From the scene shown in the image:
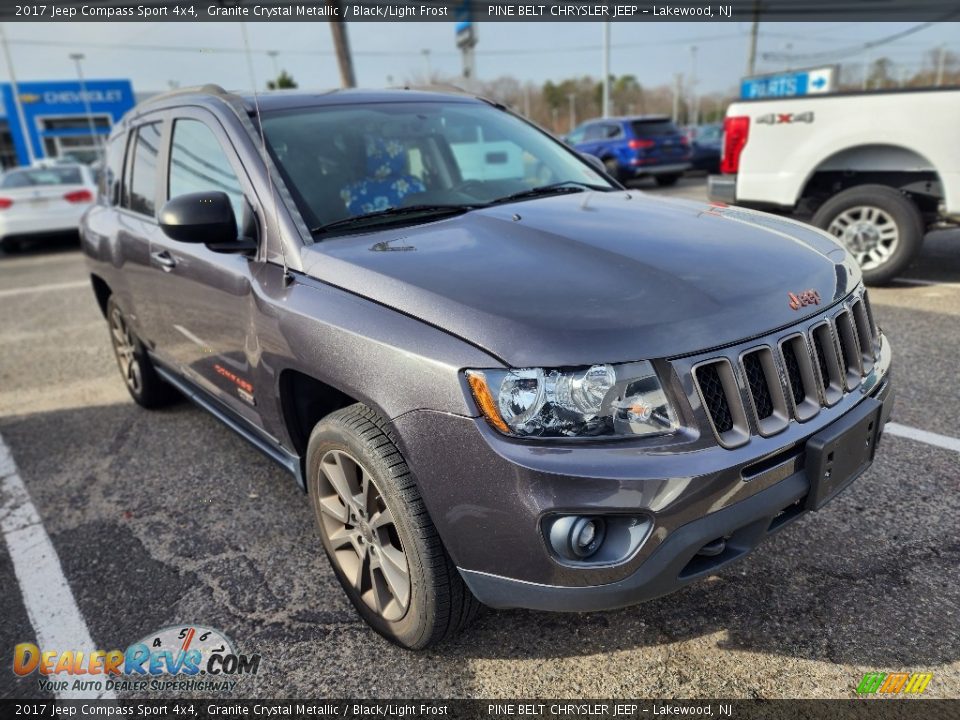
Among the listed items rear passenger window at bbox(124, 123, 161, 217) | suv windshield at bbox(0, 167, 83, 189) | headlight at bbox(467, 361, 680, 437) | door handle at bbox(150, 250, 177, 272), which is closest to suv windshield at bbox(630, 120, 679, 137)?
suv windshield at bbox(0, 167, 83, 189)

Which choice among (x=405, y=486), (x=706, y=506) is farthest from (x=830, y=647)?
(x=405, y=486)

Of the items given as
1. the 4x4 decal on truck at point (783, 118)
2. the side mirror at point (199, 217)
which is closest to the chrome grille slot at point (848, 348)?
the side mirror at point (199, 217)

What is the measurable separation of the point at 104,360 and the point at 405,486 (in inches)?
197

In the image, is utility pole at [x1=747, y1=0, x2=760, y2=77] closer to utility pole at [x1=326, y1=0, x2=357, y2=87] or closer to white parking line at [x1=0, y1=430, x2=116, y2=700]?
utility pole at [x1=326, y1=0, x2=357, y2=87]

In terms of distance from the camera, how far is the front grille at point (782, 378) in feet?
5.91

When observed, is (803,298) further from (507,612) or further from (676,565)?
(507,612)

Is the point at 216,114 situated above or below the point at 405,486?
above

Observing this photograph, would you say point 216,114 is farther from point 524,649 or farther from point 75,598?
point 524,649

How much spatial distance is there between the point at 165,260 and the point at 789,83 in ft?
57.7

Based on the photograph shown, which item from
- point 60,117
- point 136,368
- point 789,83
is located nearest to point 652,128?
point 789,83

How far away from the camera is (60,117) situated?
160ft

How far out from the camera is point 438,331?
6.12 feet

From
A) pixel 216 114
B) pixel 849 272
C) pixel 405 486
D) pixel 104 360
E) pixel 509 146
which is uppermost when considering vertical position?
pixel 216 114

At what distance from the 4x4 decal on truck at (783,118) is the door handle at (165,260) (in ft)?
17.2
